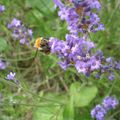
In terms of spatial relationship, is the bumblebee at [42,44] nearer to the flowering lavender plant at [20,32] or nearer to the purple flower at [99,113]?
the purple flower at [99,113]

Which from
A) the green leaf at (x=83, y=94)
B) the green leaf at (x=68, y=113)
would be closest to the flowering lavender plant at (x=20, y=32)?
the green leaf at (x=83, y=94)

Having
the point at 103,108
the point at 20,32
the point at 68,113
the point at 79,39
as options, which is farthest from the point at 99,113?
the point at 20,32

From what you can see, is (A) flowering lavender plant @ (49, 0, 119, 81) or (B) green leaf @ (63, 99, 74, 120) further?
(B) green leaf @ (63, 99, 74, 120)

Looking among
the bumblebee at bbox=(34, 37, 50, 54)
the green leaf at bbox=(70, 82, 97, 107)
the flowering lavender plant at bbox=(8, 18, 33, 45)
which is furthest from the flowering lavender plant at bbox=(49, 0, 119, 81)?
the flowering lavender plant at bbox=(8, 18, 33, 45)

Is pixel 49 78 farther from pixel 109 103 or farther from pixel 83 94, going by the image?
pixel 109 103

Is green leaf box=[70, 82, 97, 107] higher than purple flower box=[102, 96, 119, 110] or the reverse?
higher

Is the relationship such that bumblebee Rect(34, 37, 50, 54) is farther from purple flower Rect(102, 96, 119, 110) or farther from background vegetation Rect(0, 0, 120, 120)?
purple flower Rect(102, 96, 119, 110)
